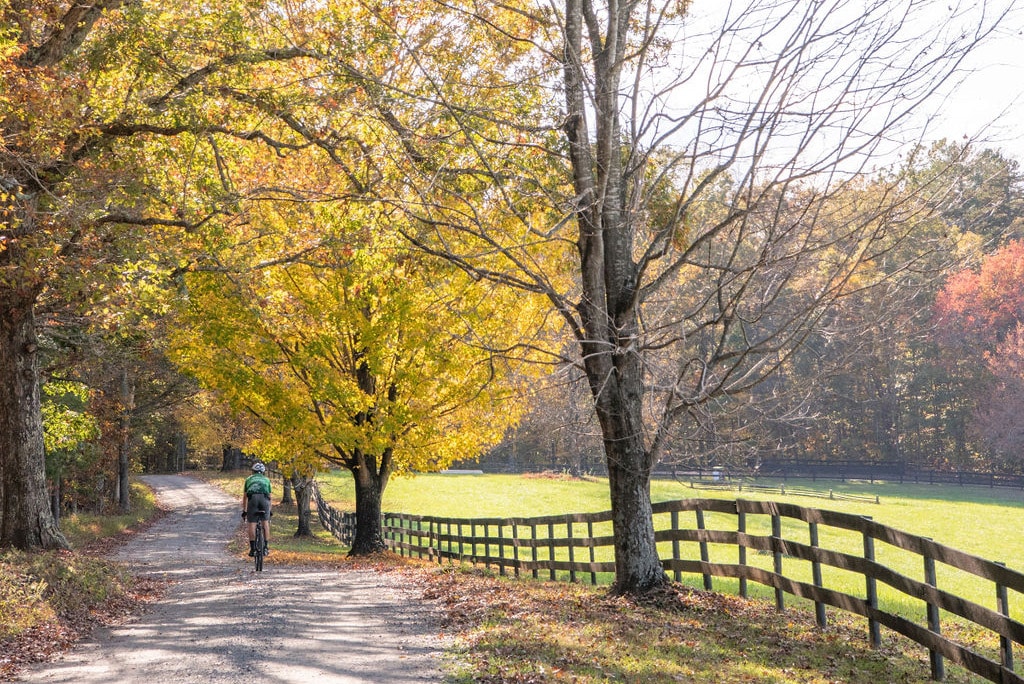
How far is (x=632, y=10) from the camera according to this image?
1181 cm

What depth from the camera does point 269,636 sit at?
9.77 m

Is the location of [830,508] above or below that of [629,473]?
below

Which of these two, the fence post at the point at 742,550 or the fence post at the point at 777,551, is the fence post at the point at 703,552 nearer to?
the fence post at the point at 742,550

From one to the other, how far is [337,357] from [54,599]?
36.5 feet

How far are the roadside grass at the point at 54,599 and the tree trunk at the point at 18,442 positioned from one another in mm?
690

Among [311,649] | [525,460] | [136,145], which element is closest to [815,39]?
[311,649]

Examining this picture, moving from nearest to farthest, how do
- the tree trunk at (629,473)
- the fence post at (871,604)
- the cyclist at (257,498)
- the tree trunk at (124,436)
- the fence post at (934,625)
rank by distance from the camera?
the fence post at (934,625) < the fence post at (871,604) < the tree trunk at (629,473) < the cyclist at (257,498) < the tree trunk at (124,436)

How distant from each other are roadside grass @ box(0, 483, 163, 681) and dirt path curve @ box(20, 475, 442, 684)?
1.11 ft

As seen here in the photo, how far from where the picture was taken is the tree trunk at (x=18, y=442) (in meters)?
14.9

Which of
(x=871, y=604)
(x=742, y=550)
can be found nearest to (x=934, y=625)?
(x=871, y=604)

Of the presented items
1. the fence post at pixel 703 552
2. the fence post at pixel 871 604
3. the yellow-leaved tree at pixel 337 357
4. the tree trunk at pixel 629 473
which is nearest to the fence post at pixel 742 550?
the fence post at pixel 703 552

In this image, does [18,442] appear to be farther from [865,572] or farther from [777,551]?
[865,572]

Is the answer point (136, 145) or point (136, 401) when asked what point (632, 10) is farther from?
point (136, 401)

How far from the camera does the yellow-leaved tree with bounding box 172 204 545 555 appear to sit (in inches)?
655
